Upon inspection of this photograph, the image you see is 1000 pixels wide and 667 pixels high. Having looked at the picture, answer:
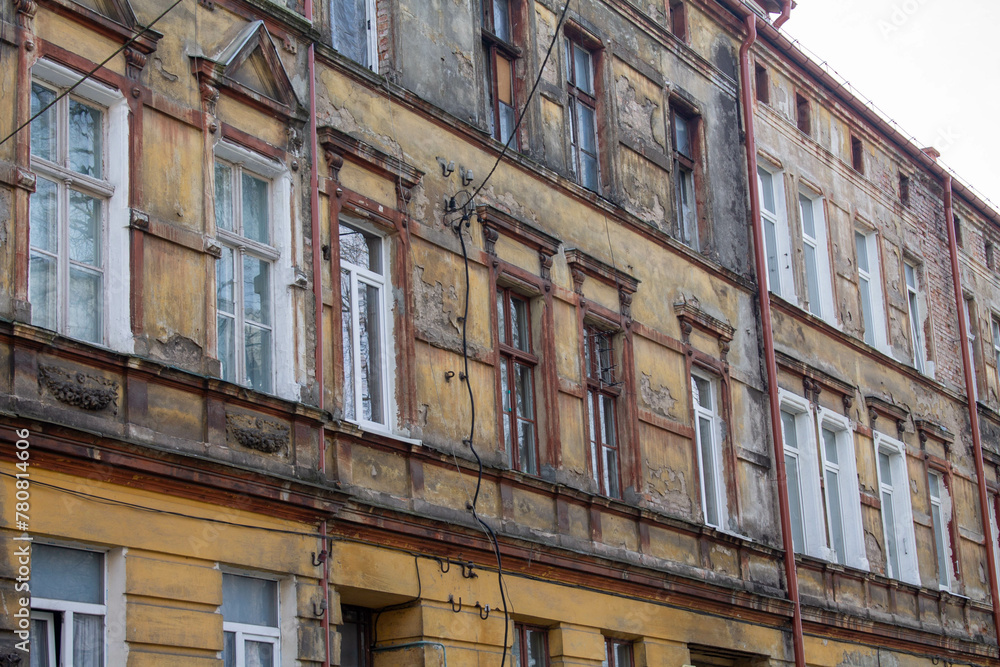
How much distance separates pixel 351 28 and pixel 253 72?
2.06m

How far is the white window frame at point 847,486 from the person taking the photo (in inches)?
805

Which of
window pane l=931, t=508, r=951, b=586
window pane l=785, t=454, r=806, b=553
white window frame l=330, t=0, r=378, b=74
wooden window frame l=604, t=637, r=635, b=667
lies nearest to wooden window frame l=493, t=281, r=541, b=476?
wooden window frame l=604, t=637, r=635, b=667

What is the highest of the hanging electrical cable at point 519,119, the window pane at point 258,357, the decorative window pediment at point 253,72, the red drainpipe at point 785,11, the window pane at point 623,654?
the red drainpipe at point 785,11

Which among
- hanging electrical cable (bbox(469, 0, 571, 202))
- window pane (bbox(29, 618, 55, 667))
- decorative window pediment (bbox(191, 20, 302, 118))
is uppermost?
hanging electrical cable (bbox(469, 0, 571, 202))

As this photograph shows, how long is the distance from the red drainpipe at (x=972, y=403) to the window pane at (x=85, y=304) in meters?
17.9

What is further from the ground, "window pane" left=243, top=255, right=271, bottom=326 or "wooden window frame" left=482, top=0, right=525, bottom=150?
"wooden window frame" left=482, top=0, right=525, bottom=150

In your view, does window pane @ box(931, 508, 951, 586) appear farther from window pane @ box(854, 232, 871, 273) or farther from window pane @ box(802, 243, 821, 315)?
window pane @ box(802, 243, 821, 315)

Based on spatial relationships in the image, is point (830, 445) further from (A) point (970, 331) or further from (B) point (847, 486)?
(A) point (970, 331)

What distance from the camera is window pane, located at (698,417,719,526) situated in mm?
17672

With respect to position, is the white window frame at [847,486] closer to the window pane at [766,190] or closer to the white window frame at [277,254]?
the window pane at [766,190]

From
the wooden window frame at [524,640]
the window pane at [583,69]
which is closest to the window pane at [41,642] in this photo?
the wooden window frame at [524,640]

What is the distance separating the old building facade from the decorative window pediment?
0.03m

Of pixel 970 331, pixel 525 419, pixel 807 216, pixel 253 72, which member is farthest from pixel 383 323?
pixel 970 331

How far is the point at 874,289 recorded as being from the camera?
77.5ft
